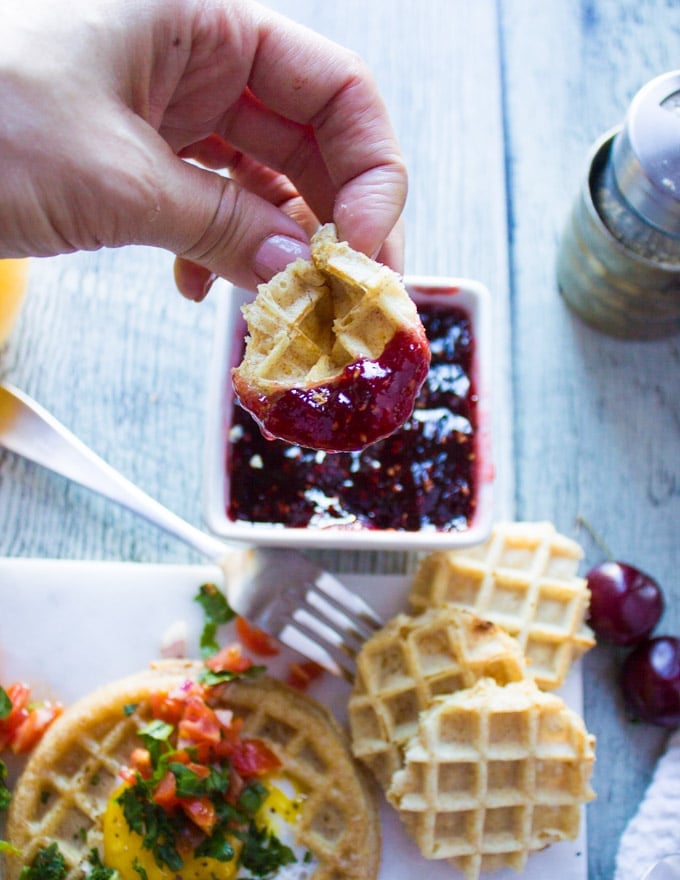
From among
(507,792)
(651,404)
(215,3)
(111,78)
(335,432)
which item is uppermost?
(215,3)

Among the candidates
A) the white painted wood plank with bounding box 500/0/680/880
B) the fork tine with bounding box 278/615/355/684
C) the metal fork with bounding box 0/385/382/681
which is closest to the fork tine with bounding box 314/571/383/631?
the metal fork with bounding box 0/385/382/681

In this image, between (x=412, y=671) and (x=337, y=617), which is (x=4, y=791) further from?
(x=412, y=671)

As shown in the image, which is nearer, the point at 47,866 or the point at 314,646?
the point at 47,866

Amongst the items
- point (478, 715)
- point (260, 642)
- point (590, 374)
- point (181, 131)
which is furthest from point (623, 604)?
point (181, 131)

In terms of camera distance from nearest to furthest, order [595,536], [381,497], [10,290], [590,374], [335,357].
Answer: [335,357], [381,497], [10,290], [595,536], [590,374]

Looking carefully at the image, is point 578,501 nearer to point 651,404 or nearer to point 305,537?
point 651,404

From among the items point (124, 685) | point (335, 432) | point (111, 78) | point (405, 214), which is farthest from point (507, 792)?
point (111, 78)

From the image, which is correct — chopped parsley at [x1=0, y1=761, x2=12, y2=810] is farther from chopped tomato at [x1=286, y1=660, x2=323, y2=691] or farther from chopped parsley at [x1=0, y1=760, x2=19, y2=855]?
chopped tomato at [x1=286, y1=660, x2=323, y2=691]
